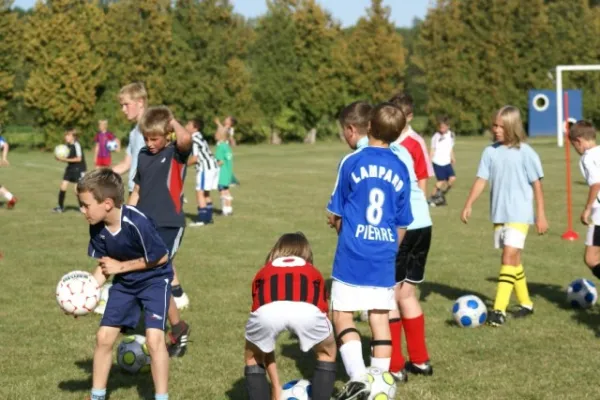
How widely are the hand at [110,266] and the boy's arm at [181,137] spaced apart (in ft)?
5.84

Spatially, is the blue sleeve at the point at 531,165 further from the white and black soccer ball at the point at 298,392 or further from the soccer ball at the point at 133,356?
the soccer ball at the point at 133,356

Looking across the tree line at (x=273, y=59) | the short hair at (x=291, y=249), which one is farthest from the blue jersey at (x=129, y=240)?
the tree line at (x=273, y=59)

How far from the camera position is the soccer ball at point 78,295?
6.01 metres

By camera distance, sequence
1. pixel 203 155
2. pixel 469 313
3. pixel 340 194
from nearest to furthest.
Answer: pixel 340 194
pixel 469 313
pixel 203 155

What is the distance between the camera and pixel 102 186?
5.68 metres

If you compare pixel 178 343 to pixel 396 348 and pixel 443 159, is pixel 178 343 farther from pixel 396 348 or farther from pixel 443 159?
pixel 443 159

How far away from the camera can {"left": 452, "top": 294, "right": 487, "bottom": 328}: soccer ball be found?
869 cm

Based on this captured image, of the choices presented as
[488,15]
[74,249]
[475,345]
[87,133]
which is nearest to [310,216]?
[74,249]

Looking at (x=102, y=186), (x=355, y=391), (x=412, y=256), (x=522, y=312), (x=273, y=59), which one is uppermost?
(x=273, y=59)

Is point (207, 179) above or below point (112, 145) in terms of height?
below

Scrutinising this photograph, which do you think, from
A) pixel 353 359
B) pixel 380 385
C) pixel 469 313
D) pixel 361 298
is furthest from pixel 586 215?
pixel 380 385

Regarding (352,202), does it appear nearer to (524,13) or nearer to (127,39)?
(127,39)

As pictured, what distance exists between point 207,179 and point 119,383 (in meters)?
11.4

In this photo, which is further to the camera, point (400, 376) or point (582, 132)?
point (582, 132)
